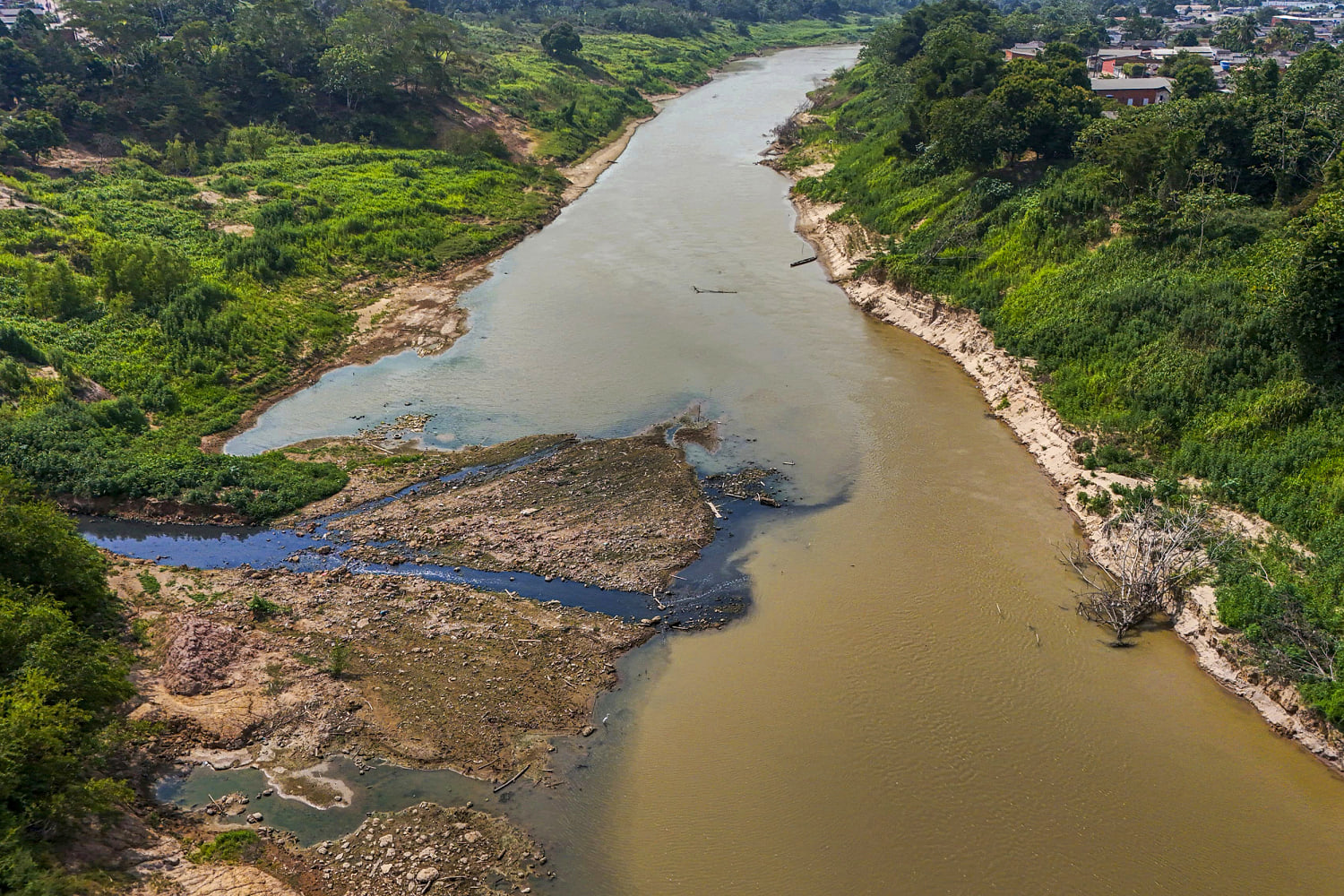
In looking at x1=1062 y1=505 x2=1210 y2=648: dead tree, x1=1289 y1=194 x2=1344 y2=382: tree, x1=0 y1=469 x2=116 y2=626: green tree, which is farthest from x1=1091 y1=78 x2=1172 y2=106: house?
x1=0 y1=469 x2=116 y2=626: green tree

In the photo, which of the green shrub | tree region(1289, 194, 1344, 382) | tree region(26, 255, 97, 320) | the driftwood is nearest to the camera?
the green shrub

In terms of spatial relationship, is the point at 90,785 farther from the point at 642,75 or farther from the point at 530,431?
the point at 642,75

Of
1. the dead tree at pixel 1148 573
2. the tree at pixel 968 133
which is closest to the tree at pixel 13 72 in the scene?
the tree at pixel 968 133

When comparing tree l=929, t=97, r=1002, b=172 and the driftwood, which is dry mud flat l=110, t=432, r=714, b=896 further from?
tree l=929, t=97, r=1002, b=172

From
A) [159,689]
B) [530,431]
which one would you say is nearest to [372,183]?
[530,431]

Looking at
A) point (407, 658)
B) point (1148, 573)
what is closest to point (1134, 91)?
point (1148, 573)
